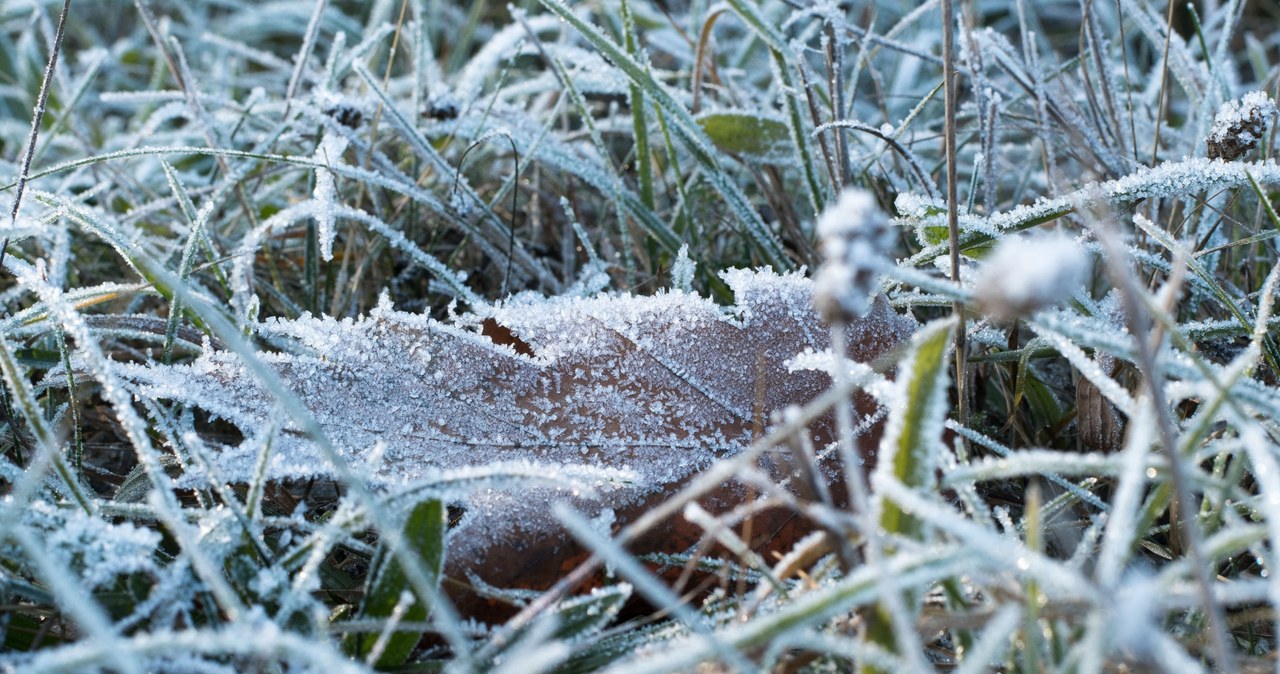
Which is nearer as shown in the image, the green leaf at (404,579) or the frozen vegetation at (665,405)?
the frozen vegetation at (665,405)

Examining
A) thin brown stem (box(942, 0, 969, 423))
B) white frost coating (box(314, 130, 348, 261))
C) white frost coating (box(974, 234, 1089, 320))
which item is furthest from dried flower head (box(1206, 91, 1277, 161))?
white frost coating (box(314, 130, 348, 261))

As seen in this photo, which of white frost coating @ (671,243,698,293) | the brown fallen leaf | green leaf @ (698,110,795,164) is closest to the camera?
the brown fallen leaf

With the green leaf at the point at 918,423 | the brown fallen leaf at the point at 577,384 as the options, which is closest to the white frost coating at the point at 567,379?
the brown fallen leaf at the point at 577,384

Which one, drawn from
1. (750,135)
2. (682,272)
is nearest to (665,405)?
(682,272)

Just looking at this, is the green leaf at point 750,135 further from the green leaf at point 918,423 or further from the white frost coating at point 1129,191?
the green leaf at point 918,423

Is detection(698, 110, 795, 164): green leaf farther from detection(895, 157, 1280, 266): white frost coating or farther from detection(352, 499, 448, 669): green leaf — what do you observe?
detection(352, 499, 448, 669): green leaf

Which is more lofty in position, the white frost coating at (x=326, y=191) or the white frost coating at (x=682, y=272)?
the white frost coating at (x=326, y=191)

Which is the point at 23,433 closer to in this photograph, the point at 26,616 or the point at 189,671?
the point at 26,616

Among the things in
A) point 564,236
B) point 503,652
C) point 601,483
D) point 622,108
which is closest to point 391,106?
point 564,236
